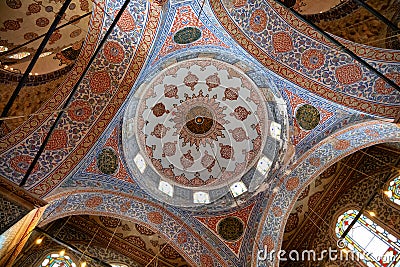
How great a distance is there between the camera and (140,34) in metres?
7.12

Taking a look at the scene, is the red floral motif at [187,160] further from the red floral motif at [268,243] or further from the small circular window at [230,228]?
the red floral motif at [268,243]

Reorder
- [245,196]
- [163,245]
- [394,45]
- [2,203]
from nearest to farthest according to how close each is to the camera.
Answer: [2,203] < [394,45] < [245,196] < [163,245]

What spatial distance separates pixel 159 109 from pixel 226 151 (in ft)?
6.90

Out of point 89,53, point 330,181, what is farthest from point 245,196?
point 89,53

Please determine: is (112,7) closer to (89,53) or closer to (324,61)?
(89,53)

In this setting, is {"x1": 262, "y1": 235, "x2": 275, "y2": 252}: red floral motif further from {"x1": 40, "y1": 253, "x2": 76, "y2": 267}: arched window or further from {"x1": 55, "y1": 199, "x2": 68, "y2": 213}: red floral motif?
{"x1": 40, "y1": 253, "x2": 76, "y2": 267}: arched window

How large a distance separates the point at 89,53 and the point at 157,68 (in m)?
1.43

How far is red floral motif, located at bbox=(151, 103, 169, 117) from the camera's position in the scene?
9094 mm

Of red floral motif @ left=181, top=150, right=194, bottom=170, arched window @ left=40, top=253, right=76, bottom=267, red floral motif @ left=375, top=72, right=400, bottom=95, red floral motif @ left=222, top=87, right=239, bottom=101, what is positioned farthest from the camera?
red floral motif @ left=181, top=150, right=194, bottom=170

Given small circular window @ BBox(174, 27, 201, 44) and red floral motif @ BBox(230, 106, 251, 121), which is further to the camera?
red floral motif @ BBox(230, 106, 251, 121)

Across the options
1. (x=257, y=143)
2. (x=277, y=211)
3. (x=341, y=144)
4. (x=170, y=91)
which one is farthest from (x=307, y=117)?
(x=170, y=91)

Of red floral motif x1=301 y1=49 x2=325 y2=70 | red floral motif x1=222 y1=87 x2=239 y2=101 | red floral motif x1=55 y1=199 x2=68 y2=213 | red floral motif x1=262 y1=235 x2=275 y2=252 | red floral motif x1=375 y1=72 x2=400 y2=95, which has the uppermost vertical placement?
red floral motif x1=222 y1=87 x2=239 y2=101

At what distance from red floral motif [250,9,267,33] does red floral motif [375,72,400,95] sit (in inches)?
94.5

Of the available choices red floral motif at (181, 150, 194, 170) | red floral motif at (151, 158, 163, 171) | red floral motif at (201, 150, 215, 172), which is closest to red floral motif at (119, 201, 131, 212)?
red floral motif at (151, 158, 163, 171)
